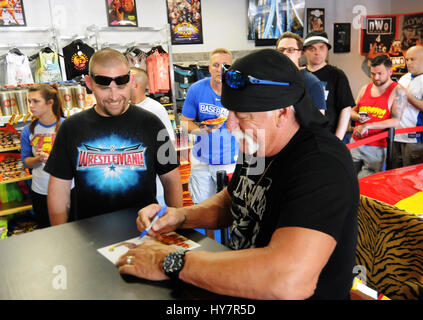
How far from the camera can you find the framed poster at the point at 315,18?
312 inches

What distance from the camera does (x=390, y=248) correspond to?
176cm

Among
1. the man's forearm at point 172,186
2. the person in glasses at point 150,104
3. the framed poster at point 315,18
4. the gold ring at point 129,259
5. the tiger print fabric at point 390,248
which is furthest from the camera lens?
the framed poster at point 315,18

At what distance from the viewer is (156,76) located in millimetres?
5855

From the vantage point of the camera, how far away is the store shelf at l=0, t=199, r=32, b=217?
4.22 metres

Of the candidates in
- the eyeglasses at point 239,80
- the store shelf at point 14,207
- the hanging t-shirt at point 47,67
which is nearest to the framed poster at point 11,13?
the hanging t-shirt at point 47,67

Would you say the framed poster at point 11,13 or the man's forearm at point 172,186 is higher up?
the framed poster at point 11,13

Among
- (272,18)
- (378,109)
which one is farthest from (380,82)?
(272,18)

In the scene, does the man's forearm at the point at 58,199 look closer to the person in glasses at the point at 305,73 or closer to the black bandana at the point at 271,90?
the black bandana at the point at 271,90

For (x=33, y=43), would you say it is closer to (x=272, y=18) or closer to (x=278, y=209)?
(x=272, y=18)

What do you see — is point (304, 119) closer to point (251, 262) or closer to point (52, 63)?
point (251, 262)

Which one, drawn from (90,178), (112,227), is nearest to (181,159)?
(90,178)

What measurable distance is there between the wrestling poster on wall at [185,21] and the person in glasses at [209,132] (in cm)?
326

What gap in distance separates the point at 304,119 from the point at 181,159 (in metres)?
4.44

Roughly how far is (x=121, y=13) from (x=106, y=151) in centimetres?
464
